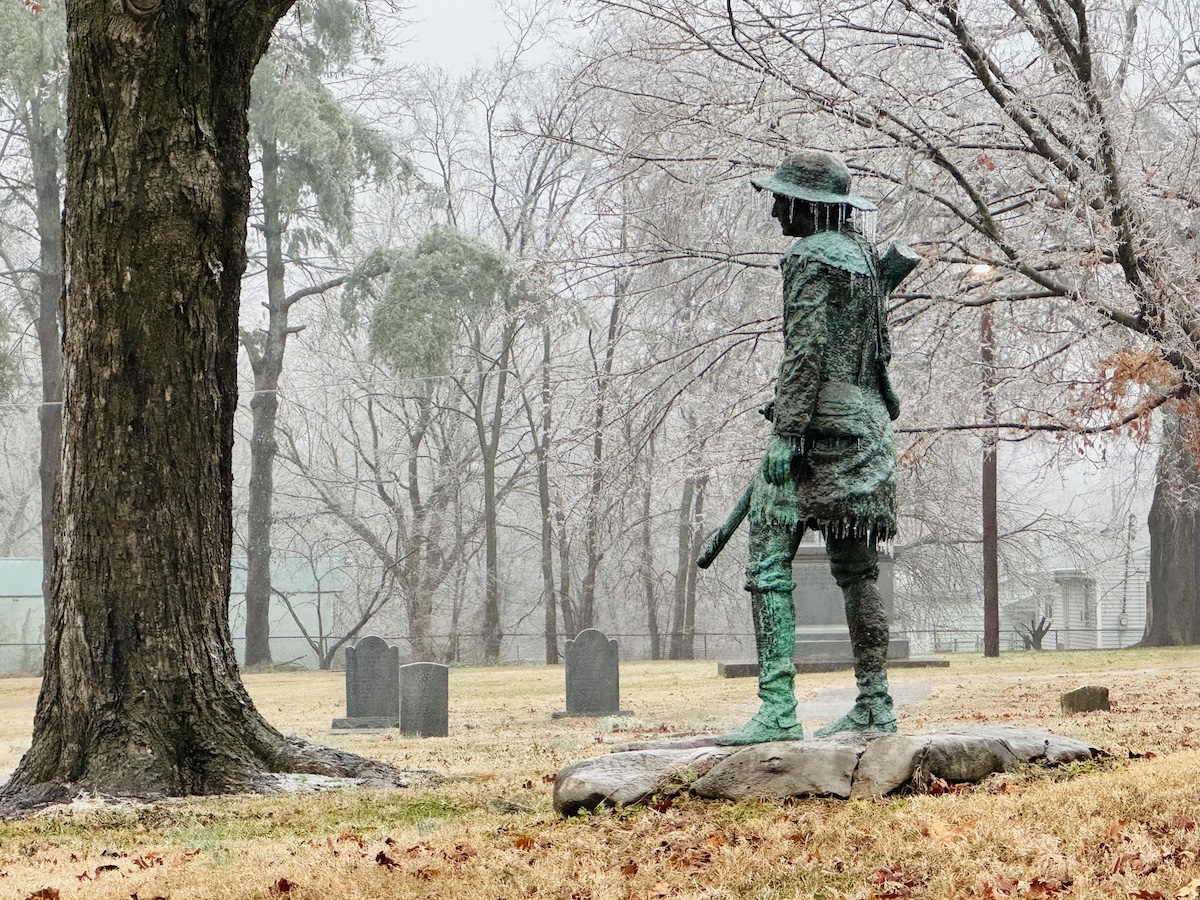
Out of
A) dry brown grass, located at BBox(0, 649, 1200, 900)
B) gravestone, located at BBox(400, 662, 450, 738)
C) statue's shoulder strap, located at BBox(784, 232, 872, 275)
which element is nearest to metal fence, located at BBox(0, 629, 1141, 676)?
gravestone, located at BBox(400, 662, 450, 738)

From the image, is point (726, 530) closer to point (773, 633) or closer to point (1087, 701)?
point (773, 633)

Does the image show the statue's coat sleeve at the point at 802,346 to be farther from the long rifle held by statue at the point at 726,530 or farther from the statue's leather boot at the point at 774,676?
the statue's leather boot at the point at 774,676

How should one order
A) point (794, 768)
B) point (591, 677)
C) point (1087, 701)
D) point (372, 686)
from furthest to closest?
point (591, 677), point (372, 686), point (1087, 701), point (794, 768)

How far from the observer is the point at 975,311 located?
16.8 metres

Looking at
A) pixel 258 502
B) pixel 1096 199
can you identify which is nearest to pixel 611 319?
pixel 258 502

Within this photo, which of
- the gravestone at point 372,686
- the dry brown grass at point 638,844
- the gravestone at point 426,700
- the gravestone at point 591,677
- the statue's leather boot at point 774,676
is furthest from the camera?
the gravestone at point 591,677

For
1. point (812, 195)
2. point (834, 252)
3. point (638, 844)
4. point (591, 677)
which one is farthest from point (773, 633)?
point (591, 677)

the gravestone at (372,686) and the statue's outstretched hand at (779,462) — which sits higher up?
the statue's outstretched hand at (779,462)

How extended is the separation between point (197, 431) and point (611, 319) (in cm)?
2968

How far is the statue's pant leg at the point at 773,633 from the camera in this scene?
672cm

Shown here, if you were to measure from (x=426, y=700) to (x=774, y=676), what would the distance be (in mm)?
8443

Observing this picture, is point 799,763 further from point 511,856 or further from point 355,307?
point 355,307

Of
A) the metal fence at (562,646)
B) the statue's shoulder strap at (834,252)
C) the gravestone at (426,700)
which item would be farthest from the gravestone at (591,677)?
the metal fence at (562,646)

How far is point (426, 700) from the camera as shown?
14703mm
